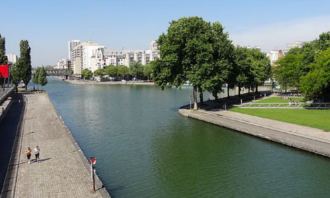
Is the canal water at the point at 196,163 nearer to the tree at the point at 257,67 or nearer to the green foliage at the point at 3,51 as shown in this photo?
the tree at the point at 257,67

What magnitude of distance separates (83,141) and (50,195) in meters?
24.3

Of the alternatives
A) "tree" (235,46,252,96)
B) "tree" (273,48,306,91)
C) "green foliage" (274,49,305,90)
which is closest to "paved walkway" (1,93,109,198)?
"tree" (235,46,252,96)

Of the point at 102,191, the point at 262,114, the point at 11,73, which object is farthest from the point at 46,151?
the point at 11,73

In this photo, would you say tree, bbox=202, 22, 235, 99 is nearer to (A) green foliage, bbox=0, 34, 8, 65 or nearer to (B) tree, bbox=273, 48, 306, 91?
(B) tree, bbox=273, 48, 306, 91

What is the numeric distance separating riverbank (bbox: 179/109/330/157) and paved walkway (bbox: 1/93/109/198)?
71.1 ft

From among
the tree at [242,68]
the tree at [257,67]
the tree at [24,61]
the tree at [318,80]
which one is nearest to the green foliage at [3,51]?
the tree at [24,61]

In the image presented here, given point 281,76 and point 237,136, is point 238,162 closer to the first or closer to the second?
point 237,136

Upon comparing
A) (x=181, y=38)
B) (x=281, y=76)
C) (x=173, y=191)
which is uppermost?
(x=181, y=38)

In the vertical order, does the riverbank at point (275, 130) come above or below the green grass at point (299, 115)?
below

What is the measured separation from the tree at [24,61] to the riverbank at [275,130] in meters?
80.8

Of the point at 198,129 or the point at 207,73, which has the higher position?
the point at 207,73

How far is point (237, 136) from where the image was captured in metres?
51.9

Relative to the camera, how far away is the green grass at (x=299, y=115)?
52525mm

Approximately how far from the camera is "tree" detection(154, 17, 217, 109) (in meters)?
72.2
